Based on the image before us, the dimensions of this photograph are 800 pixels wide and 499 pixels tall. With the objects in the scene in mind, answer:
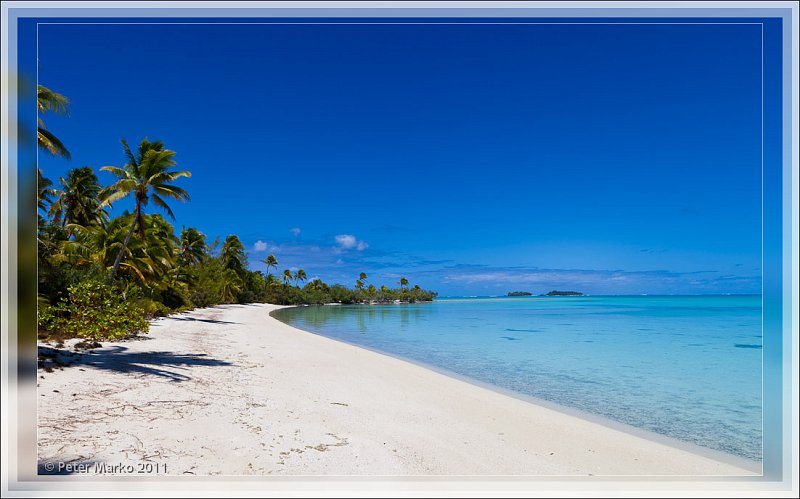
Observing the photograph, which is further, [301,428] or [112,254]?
[112,254]

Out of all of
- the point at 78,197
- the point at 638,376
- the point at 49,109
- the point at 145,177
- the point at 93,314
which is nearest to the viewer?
the point at 49,109

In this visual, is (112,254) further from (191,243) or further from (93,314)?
(191,243)

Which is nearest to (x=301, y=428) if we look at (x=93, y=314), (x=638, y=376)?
(x=93, y=314)

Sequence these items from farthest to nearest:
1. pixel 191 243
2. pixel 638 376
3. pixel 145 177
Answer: pixel 191 243, pixel 145 177, pixel 638 376

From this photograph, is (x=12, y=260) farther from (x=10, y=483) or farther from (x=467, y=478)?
(x=467, y=478)

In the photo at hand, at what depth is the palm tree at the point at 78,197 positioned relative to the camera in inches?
1158

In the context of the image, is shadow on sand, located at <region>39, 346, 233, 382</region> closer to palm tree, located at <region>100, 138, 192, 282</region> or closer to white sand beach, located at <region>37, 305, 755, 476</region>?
white sand beach, located at <region>37, 305, 755, 476</region>

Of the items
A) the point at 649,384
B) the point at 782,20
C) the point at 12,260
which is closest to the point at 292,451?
the point at 12,260

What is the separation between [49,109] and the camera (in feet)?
28.4

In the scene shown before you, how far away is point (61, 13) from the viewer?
3.46 m

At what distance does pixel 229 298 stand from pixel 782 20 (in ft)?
206

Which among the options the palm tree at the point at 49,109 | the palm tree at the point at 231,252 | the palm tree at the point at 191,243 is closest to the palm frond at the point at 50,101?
the palm tree at the point at 49,109

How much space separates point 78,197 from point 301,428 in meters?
33.6

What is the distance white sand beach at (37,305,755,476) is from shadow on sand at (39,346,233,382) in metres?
0.03
